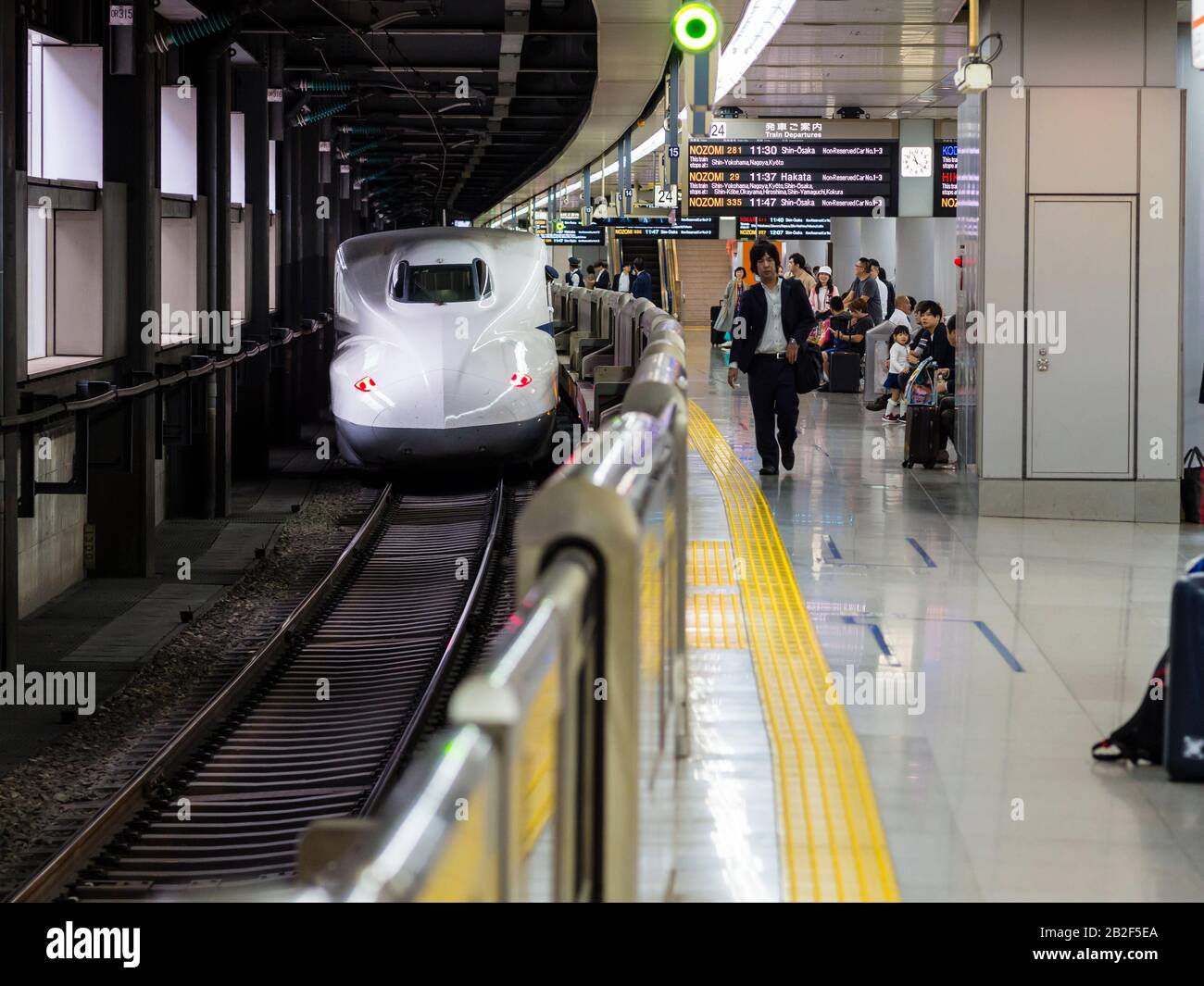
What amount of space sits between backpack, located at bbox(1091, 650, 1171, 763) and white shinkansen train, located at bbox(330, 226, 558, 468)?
32.4 feet

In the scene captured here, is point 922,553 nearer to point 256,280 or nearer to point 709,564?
point 709,564

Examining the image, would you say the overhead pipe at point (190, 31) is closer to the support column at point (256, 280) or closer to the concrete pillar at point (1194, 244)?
the support column at point (256, 280)

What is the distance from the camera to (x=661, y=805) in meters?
3.91

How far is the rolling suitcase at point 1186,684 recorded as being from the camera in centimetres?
526

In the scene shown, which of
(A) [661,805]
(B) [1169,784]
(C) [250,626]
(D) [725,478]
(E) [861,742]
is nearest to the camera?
(A) [661,805]

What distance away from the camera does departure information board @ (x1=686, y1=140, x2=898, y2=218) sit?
24.0 m

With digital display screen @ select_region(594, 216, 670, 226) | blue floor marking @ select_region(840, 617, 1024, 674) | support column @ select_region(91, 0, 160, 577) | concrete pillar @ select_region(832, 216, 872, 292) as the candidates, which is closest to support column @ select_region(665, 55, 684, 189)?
support column @ select_region(91, 0, 160, 577)

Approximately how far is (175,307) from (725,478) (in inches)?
272

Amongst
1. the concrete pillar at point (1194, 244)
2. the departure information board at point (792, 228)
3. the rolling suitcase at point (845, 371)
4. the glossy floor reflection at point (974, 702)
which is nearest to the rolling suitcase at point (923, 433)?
the glossy floor reflection at point (974, 702)

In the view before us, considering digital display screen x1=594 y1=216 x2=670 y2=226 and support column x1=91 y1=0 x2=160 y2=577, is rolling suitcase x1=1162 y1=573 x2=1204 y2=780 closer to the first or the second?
support column x1=91 y1=0 x2=160 y2=577

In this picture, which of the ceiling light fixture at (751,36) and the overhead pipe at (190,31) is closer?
the overhead pipe at (190,31)

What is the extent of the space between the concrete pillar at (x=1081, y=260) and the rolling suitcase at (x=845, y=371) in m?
10.9
